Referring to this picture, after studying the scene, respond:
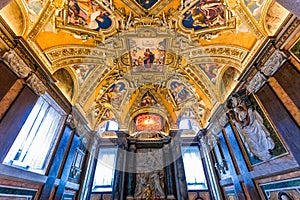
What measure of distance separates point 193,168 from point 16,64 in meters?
10.5

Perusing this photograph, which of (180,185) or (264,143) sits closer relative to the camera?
(264,143)

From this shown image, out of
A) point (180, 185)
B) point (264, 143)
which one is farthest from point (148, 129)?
point (264, 143)

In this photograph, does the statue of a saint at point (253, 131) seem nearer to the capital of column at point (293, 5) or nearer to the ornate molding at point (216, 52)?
the ornate molding at point (216, 52)

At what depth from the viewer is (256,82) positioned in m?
5.28

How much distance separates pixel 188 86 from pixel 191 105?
5.07 ft

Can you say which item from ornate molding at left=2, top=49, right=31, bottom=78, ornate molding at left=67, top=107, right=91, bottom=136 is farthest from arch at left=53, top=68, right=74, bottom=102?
ornate molding at left=2, top=49, right=31, bottom=78


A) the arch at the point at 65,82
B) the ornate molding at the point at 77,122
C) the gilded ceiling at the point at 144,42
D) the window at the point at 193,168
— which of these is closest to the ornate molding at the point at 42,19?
the gilded ceiling at the point at 144,42

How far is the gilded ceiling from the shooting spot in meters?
4.93

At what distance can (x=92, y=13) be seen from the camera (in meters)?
5.68

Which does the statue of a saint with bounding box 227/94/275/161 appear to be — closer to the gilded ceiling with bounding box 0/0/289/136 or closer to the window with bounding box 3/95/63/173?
the gilded ceiling with bounding box 0/0/289/136

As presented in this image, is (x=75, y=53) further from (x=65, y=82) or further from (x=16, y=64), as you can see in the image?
(x=16, y=64)

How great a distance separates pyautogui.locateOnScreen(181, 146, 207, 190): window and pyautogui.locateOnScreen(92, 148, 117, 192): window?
489 centimetres

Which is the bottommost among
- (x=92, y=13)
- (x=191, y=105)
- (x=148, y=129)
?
(x=148, y=129)

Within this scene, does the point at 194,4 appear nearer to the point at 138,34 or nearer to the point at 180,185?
the point at 138,34
